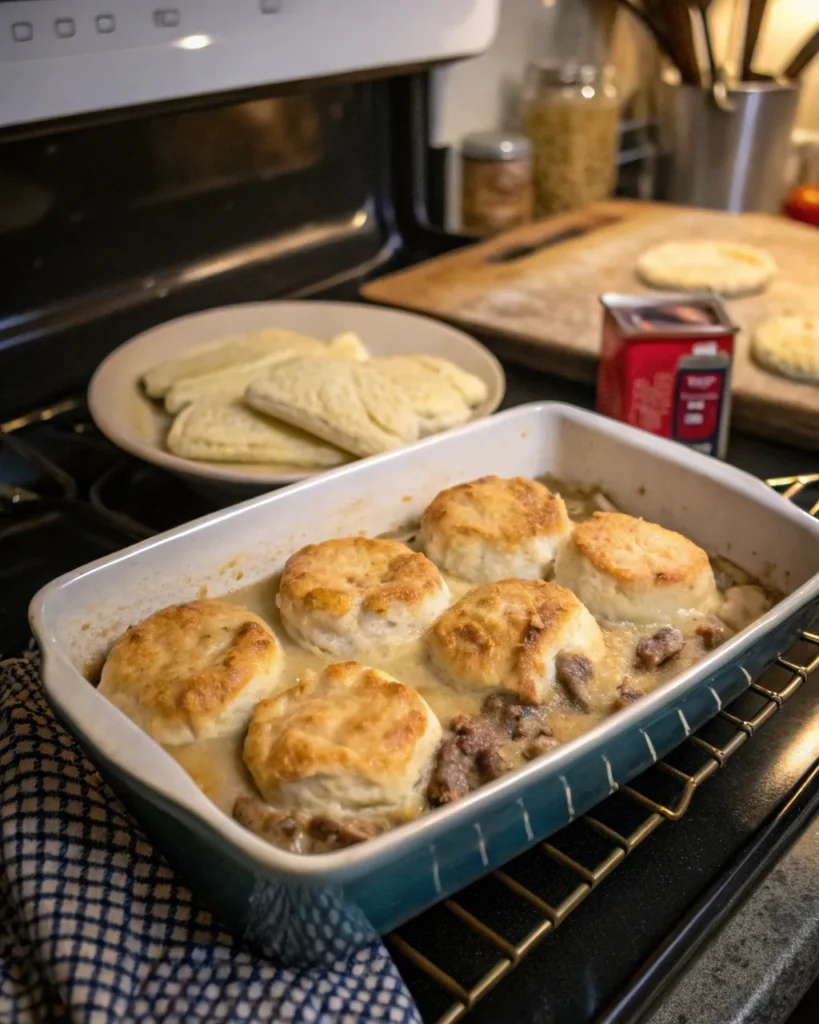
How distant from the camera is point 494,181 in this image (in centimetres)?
171

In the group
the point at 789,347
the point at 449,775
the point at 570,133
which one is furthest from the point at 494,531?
the point at 570,133

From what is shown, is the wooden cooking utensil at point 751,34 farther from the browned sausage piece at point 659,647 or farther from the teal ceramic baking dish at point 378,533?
the browned sausage piece at point 659,647

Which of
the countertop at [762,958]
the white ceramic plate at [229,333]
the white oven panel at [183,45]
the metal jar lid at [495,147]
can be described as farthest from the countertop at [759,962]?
the metal jar lid at [495,147]

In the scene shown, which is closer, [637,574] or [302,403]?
[637,574]

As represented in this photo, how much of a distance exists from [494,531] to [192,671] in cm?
27

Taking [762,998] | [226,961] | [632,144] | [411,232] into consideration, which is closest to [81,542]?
[226,961]

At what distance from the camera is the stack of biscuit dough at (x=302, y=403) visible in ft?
3.14

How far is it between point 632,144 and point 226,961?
202cm

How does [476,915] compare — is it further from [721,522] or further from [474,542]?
[721,522]

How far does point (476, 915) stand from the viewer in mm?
582

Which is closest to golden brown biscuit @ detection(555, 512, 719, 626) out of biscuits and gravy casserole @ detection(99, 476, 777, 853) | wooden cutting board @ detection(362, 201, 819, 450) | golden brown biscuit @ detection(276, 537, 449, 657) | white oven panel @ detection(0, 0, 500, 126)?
biscuits and gravy casserole @ detection(99, 476, 777, 853)

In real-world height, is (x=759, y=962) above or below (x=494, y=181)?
below

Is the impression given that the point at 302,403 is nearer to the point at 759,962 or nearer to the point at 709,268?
the point at 759,962

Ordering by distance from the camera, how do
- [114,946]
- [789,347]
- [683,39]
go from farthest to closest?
[683,39]
[789,347]
[114,946]
